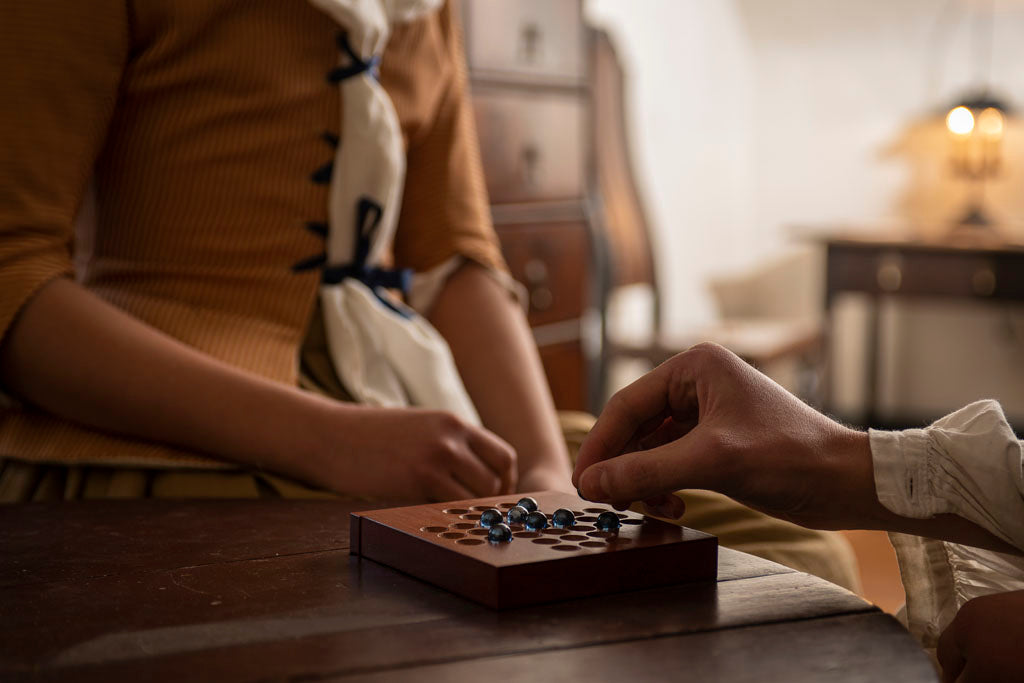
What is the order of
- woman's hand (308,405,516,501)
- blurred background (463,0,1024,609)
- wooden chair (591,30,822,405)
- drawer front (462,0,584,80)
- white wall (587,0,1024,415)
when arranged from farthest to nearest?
1. white wall (587,0,1024,415)
2. blurred background (463,0,1024,609)
3. wooden chair (591,30,822,405)
4. drawer front (462,0,584,80)
5. woman's hand (308,405,516,501)

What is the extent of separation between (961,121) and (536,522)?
4315 mm

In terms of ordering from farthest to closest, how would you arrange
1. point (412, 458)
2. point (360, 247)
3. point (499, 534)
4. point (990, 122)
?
1. point (990, 122)
2. point (360, 247)
3. point (412, 458)
4. point (499, 534)

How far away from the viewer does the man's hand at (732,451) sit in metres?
0.65

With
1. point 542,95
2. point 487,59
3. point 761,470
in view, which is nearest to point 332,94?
point 761,470

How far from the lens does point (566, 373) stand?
259cm

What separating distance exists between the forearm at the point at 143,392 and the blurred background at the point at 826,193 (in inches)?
90.4

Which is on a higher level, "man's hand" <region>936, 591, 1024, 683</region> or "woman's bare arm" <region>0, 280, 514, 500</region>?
"woman's bare arm" <region>0, 280, 514, 500</region>

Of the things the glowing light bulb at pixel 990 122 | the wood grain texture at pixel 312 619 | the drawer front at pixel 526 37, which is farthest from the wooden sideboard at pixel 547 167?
the glowing light bulb at pixel 990 122

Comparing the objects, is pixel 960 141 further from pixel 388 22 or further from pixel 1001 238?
pixel 388 22

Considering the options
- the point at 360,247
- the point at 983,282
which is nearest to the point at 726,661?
the point at 360,247

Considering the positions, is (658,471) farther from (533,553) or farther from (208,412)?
(208,412)

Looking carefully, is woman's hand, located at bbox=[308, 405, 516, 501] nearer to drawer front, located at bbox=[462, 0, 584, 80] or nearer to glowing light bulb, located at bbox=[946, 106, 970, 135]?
drawer front, located at bbox=[462, 0, 584, 80]

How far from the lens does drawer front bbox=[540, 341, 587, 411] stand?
2.51 m

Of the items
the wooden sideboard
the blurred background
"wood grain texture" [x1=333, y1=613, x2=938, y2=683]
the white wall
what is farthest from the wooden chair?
"wood grain texture" [x1=333, y1=613, x2=938, y2=683]
